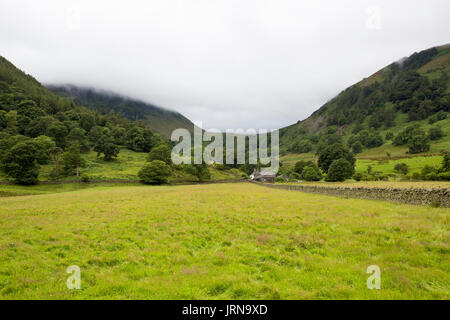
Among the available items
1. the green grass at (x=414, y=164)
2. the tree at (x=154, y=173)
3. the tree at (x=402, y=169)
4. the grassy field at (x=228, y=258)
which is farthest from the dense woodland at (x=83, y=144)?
the grassy field at (x=228, y=258)

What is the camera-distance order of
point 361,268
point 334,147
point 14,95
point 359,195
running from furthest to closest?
1. point 14,95
2. point 334,147
3. point 359,195
4. point 361,268

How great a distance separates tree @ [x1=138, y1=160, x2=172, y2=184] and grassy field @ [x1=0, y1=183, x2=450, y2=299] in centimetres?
6346

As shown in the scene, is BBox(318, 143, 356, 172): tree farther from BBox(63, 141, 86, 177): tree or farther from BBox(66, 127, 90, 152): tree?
BBox(66, 127, 90, 152): tree

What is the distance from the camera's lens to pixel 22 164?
195ft

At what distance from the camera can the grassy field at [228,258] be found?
6215mm

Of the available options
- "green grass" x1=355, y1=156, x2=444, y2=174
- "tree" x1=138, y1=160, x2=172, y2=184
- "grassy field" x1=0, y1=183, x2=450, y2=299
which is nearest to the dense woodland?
"tree" x1=138, y1=160, x2=172, y2=184

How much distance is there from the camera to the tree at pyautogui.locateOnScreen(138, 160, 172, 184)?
7675cm

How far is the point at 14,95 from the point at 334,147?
195 meters

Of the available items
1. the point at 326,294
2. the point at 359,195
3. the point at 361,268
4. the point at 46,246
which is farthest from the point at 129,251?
the point at 359,195

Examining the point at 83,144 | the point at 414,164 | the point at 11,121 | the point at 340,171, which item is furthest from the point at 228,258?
the point at 11,121

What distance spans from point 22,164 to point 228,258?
77.9 meters

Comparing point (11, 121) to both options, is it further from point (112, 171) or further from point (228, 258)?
point (228, 258)
